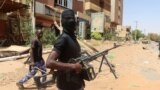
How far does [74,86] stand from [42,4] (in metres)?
23.7

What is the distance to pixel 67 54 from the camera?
399 cm

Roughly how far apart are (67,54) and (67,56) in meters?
0.02

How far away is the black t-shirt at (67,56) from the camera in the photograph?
3930 mm

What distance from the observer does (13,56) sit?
14242 mm

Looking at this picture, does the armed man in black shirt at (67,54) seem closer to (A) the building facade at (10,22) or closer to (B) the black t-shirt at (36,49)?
(B) the black t-shirt at (36,49)

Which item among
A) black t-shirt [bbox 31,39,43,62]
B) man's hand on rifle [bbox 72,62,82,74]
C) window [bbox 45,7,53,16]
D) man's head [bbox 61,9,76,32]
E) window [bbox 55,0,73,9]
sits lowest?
black t-shirt [bbox 31,39,43,62]

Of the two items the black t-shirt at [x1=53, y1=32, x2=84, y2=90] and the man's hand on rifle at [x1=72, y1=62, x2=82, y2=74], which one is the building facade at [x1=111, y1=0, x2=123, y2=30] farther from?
the man's hand on rifle at [x1=72, y1=62, x2=82, y2=74]

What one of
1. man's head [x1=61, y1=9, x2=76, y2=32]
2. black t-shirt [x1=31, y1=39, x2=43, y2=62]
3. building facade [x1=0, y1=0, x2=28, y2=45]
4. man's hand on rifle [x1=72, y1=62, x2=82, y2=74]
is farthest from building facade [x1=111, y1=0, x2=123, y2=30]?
man's hand on rifle [x1=72, y1=62, x2=82, y2=74]

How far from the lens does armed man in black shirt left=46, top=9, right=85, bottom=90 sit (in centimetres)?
387

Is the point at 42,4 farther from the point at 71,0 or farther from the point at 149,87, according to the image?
the point at 149,87

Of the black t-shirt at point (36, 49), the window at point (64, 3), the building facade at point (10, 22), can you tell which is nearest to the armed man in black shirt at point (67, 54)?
the black t-shirt at point (36, 49)

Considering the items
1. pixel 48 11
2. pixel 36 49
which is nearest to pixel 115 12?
pixel 48 11

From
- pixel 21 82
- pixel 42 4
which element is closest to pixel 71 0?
pixel 42 4

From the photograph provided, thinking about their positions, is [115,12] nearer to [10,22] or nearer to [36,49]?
[10,22]
